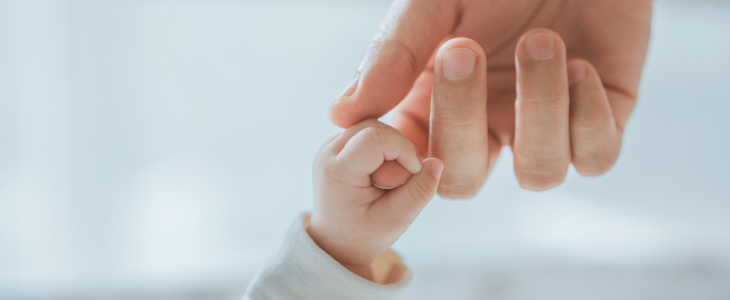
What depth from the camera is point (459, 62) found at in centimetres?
43

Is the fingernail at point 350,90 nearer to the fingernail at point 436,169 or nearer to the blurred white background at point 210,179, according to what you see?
the fingernail at point 436,169

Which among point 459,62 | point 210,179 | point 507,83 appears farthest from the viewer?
point 210,179

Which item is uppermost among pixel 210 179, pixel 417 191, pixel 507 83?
pixel 210 179

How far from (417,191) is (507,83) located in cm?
28

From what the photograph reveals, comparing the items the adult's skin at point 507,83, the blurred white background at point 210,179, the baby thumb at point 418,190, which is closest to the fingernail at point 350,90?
the adult's skin at point 507,83

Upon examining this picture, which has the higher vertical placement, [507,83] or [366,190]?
[507,83]

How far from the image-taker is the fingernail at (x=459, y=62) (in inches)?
16.8

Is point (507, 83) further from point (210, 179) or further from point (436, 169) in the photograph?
point (210, 179)

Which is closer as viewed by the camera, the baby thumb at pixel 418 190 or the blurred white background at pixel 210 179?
the baby thumb at pixel 418 190

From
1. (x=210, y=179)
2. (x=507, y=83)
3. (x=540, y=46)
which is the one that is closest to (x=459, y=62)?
(x=540, y=46)

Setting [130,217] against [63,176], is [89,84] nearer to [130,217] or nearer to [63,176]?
[63,176]

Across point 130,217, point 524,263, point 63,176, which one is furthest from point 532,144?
point 63,176

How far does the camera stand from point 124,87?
130cm

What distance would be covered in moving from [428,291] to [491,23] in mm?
1061
